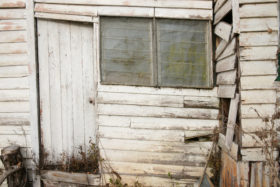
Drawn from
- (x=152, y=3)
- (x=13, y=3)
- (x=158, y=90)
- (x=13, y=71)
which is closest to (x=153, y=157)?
(x=158, y=90)

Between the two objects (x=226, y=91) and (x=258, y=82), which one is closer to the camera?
(x=258, y=82)

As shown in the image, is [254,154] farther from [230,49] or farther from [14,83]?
[14,83]

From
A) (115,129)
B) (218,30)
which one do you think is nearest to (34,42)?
(115,129)

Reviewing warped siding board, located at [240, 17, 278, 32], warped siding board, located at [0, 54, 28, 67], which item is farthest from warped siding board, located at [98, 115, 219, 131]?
warped siding board, located at [0, 54, 28, 67]

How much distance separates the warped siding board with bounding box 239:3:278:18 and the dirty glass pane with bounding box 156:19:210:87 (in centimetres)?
73

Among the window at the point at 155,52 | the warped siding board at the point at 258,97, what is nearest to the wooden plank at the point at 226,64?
the window at the point at 155,52

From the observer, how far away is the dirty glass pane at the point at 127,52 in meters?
3.12

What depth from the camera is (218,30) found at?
2900 millimetres

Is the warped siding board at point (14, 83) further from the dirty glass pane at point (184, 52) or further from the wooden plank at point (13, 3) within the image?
the dirty glass pane at point (184, 52)

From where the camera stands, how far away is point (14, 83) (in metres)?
3.14

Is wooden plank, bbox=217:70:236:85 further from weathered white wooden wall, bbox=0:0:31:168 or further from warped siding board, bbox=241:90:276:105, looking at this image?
weathered white wooden wall, bbox=0:0:31:168

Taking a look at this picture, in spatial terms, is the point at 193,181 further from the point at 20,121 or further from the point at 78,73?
the point at 20,121

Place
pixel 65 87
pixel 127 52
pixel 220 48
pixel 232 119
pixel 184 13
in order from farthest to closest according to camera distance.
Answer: pixel 65 87 → pixel 127 52 → pixel 184 13 → pixel 220 48 → pixel 232 119

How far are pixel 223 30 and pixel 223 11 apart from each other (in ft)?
0.88
